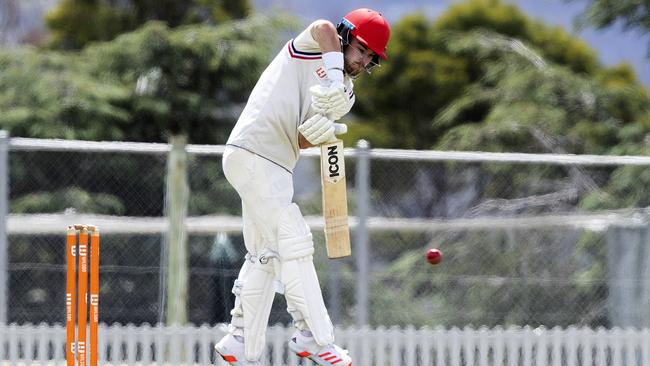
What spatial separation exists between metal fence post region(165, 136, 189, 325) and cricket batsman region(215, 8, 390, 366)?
2791 mm

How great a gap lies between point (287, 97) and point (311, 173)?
7221 mm

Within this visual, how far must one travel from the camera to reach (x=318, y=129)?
541 cm

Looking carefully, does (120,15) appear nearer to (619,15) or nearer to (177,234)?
(619,15)

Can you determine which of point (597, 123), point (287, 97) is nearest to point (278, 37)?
point (597, 123)

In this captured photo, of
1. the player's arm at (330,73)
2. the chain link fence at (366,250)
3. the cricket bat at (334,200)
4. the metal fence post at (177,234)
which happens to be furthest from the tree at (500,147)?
the player's arm at (330,73)

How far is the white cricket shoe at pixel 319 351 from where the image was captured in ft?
18.3

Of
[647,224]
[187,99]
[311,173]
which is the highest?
[187,99]

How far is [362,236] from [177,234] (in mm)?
1256

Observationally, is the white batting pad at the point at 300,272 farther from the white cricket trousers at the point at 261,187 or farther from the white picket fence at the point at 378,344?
the white picket fence at the point at 378,344

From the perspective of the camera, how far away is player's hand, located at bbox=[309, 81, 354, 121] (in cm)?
533

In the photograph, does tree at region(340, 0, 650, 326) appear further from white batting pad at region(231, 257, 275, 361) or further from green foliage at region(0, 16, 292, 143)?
white batting pad at region(231, 257, 275, 361)

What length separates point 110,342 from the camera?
752 cm

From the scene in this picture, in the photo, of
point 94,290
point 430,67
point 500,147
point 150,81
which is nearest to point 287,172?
point 94,290

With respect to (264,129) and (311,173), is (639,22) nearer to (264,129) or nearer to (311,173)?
(311,173)
